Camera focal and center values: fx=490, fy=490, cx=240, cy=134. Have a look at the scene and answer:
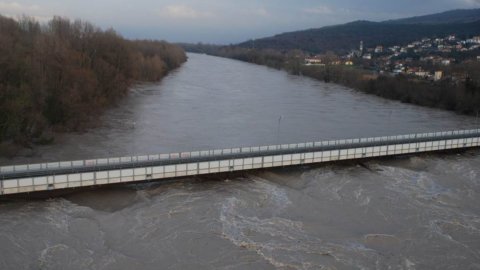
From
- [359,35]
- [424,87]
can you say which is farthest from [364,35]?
A: [424,87]

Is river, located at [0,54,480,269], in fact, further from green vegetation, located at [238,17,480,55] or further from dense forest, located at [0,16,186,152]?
green vegetation, located at [238,17,480,55]

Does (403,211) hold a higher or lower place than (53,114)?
lower

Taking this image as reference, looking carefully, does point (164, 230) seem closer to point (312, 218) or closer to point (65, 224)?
point (65, 224)

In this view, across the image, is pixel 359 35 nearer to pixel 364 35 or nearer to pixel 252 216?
pixel 364 35

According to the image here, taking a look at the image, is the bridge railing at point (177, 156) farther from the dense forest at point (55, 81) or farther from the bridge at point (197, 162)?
the dense forest at point (55, 81)

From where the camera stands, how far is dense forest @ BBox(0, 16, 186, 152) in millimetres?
23500

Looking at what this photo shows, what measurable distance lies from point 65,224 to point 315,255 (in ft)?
26.1

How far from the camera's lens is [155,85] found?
2208 inches

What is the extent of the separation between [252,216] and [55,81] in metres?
17.5

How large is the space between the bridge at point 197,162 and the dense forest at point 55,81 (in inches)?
215

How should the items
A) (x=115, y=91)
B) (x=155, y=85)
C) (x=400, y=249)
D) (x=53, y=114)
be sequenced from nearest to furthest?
1. (x=400, y=249)
2. (x=53, y=114)
3. (x=115, y=91)
4. (x=155, y=85)

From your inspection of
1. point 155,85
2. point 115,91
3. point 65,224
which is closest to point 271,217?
point 65,224

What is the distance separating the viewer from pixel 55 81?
1135 inches

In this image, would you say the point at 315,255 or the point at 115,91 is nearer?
the point at 315,255
